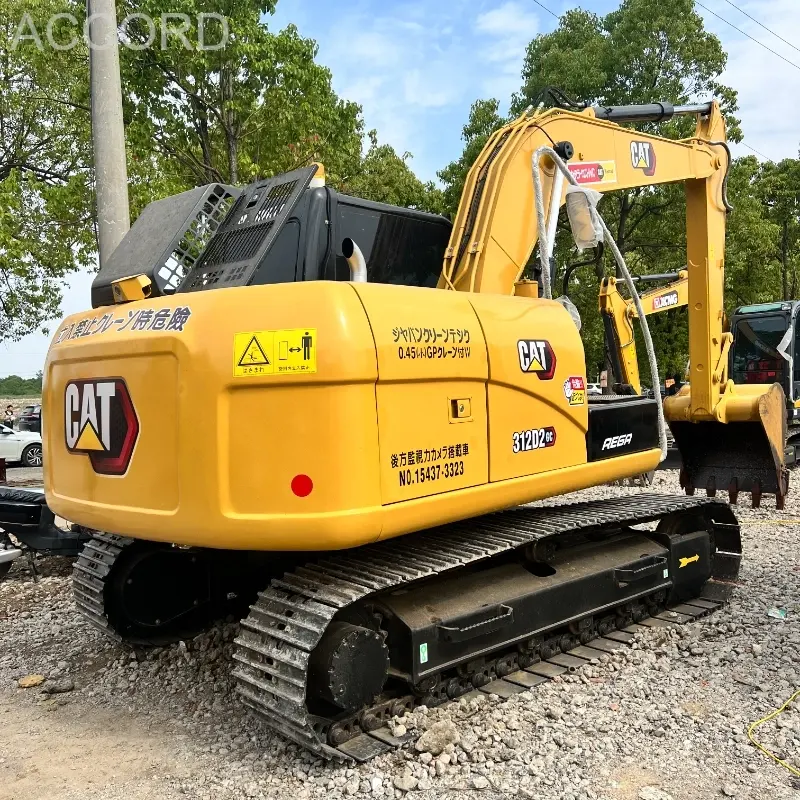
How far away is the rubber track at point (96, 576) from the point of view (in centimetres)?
460

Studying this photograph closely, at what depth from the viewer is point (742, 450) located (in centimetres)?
647

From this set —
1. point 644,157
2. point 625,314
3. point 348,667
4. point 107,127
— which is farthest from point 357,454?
point 625,314

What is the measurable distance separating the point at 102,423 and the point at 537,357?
7.04ft

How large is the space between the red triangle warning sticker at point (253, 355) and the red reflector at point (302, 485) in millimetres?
488

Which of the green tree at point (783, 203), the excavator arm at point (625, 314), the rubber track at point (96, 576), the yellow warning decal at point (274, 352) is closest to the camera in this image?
the yellow warning decal at point (274, 352)

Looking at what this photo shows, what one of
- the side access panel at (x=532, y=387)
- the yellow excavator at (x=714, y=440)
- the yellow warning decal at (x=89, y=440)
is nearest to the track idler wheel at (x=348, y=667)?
the side access panel at (x=532, y=387)

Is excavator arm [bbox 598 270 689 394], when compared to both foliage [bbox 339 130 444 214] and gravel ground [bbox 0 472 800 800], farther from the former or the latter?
foliage [bbox 339 130 444 214]

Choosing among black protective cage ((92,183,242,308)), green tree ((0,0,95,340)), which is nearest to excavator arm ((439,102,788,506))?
black protective cage ((92,183,242,308))

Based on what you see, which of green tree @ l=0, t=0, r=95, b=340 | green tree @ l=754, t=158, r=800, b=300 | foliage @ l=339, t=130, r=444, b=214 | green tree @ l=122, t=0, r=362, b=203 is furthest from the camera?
green tree @ l=754, t=158, r=800, b=300

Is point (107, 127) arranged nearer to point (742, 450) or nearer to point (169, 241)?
point (169, 241)

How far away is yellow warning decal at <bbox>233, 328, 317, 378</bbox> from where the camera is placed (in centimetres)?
319

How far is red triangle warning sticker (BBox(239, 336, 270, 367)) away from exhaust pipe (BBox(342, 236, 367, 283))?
78 cm

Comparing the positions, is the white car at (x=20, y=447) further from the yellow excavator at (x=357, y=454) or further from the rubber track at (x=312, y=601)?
the rubber track at (x=312, y=601)

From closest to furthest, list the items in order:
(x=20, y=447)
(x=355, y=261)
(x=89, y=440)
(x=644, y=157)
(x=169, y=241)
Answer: (x=89, y=440) → (x=355, y=261) → (x=169, y=241) → (x=644, y=157) → (x=20, y=447)
